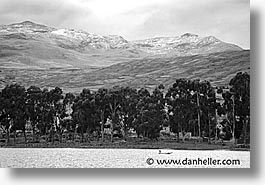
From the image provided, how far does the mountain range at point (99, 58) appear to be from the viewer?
4.82 m

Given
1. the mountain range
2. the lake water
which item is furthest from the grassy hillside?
the lake water

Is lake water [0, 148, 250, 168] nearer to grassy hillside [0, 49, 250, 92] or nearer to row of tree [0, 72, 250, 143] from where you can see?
row of tree [0, 72, 250, 143]

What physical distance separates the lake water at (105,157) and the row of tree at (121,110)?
0.44 feet

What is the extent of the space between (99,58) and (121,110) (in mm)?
499

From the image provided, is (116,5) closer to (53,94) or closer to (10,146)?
(53,94)

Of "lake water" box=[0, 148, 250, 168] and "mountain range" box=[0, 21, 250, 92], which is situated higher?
"mountain range" box=[0, 21, 250, 92]

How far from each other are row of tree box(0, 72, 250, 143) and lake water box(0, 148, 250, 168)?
134 millimetres

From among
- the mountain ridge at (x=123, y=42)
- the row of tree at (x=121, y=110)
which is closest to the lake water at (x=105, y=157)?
the row of tree at (x=121, y=110)

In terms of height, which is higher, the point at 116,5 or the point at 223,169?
the point at 116,5

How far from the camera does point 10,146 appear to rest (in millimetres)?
4793

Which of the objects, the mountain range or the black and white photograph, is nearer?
the black and white photograph

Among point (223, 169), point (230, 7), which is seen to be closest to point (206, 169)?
point (223, 169)

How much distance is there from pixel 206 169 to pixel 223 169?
13cm

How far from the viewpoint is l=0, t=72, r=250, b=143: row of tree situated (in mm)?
4734
